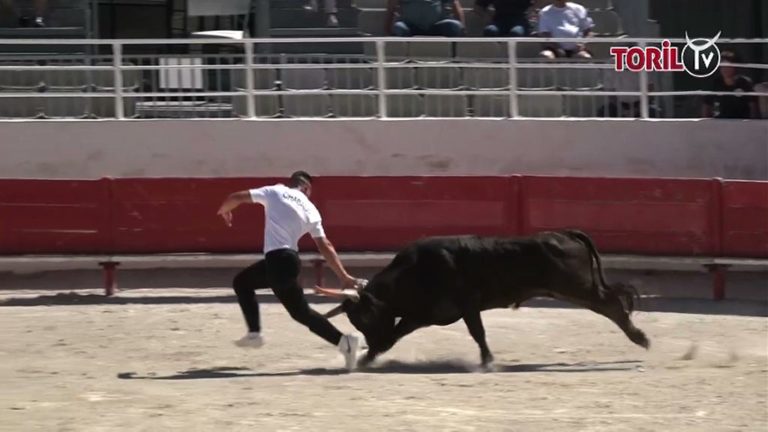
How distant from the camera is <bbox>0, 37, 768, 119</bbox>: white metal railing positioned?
50.6ft

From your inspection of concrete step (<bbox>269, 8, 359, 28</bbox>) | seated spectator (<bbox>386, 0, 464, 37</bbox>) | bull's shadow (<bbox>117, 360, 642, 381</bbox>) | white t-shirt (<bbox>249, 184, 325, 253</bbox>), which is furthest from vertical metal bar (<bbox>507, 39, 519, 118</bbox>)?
white t-shirt (<bbox>249, 184, 325, 253</bbox>)

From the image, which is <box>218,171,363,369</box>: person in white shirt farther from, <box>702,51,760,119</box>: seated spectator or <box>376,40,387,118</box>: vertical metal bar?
<box>702,51,760,119</box>: seated spectator

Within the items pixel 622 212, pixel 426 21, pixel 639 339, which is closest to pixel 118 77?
pixel 426 21

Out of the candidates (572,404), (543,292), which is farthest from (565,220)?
(572,404)

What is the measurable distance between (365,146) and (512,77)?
5.69ft

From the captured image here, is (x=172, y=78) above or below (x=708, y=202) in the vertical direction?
above

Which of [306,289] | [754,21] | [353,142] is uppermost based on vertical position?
[754,21]

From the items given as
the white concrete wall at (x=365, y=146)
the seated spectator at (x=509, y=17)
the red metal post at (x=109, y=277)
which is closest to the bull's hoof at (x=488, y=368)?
the red metal post at (x=109, y=277)

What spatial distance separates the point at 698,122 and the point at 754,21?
4859mm

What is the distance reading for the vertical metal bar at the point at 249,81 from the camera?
50.5ft

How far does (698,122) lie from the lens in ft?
51.5

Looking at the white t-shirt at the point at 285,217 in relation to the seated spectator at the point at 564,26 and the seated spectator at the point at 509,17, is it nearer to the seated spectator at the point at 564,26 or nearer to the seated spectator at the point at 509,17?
the seated spectator at the point at 564,26

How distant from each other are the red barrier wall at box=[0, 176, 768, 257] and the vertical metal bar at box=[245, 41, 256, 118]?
4.36ft

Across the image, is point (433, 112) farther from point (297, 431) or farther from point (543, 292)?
point (297, 431)
